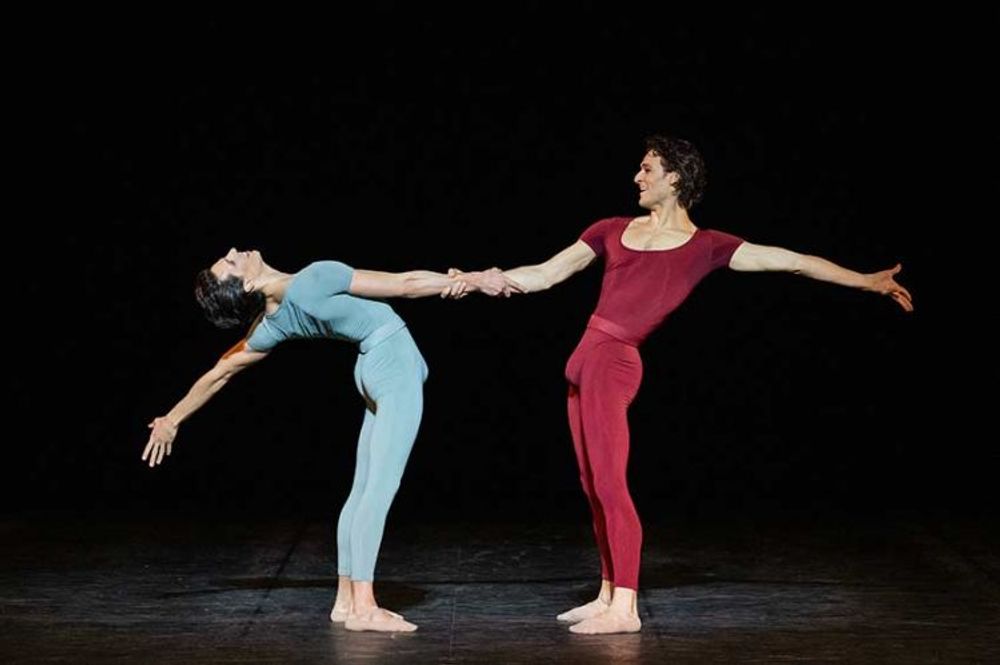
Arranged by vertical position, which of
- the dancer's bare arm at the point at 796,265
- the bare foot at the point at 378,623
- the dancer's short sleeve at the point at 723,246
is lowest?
the bare foot at the point at 378,623

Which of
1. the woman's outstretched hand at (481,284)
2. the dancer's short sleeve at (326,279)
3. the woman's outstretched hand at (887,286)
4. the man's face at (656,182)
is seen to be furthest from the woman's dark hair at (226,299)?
the woman's outstretched hand at (887,286)

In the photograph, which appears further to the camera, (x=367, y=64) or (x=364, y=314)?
(x=367, y=64)

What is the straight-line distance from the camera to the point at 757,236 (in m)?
6.91

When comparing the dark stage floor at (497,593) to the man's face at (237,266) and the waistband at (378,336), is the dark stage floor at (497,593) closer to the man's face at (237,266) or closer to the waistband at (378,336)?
the waistband at (378,336)

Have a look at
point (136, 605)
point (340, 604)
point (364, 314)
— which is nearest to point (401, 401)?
point (364, 314)

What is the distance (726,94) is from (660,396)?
1337 millimetres

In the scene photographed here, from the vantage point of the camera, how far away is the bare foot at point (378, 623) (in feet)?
14.0

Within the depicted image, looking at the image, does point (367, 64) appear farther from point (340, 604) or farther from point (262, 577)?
point (340, 604)

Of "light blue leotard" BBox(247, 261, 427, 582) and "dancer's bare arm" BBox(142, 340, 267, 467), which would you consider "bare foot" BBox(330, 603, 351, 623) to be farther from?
"dancer's bare arm" BBox(142, 340, 267, 467)

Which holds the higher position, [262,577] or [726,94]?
[726,94]

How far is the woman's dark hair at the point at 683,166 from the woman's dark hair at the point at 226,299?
1153mm

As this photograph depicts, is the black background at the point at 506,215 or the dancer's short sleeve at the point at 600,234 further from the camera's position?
the black background at the point at 506,215

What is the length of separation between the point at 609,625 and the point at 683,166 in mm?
1246

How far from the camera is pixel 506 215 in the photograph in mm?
6867
